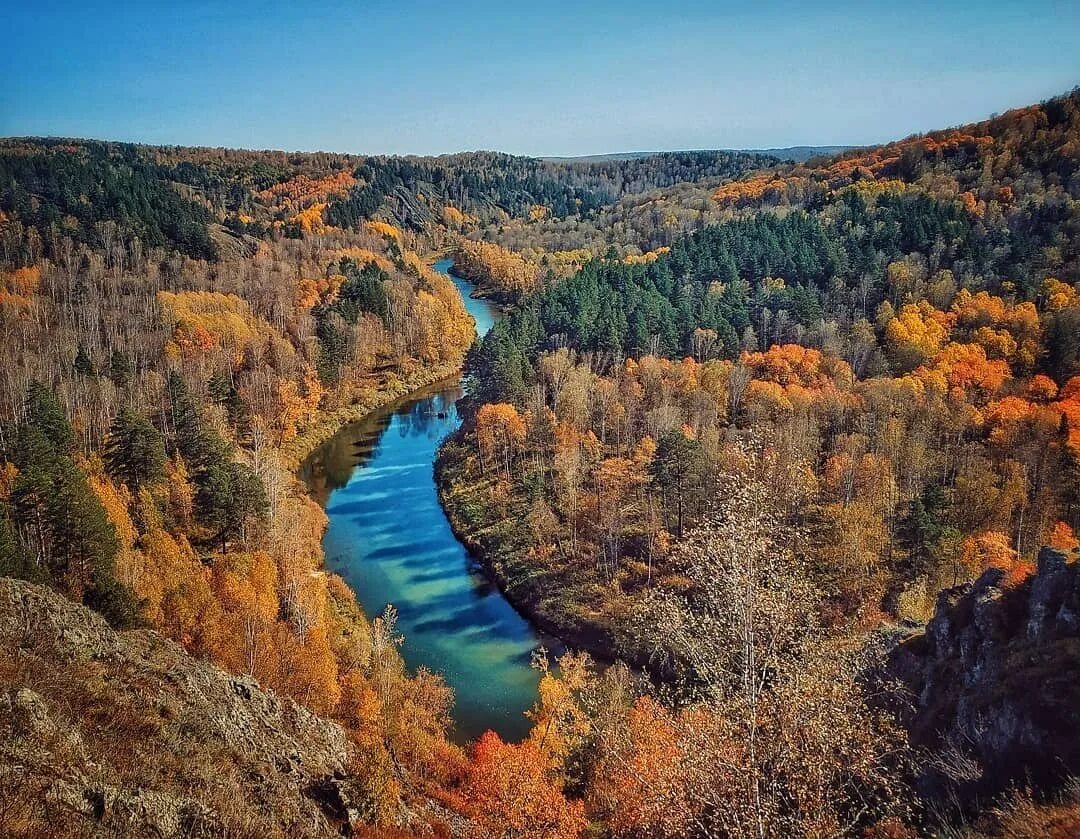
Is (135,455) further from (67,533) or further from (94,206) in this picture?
(94,206)

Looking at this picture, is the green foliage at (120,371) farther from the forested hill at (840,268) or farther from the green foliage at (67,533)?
the forested hill at (840,268)

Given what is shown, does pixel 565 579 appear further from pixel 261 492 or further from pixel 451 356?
pixel 451 356

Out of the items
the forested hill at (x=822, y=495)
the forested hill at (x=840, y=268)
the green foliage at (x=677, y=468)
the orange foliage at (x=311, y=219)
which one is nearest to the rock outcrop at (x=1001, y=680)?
the forested hill at (x=822, y=495)

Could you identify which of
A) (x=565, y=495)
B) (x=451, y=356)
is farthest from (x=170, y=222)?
(x=565, y=495)

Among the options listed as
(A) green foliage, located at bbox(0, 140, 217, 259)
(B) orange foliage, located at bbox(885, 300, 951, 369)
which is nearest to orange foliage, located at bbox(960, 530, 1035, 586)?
(B) orange foliage, located at bbox(885, 300, 951, 369)

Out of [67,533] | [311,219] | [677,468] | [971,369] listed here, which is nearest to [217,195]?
[311,219]

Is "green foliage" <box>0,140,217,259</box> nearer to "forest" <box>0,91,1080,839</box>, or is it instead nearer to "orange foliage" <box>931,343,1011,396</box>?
"forest" <box>0,91,1080,839</box>
